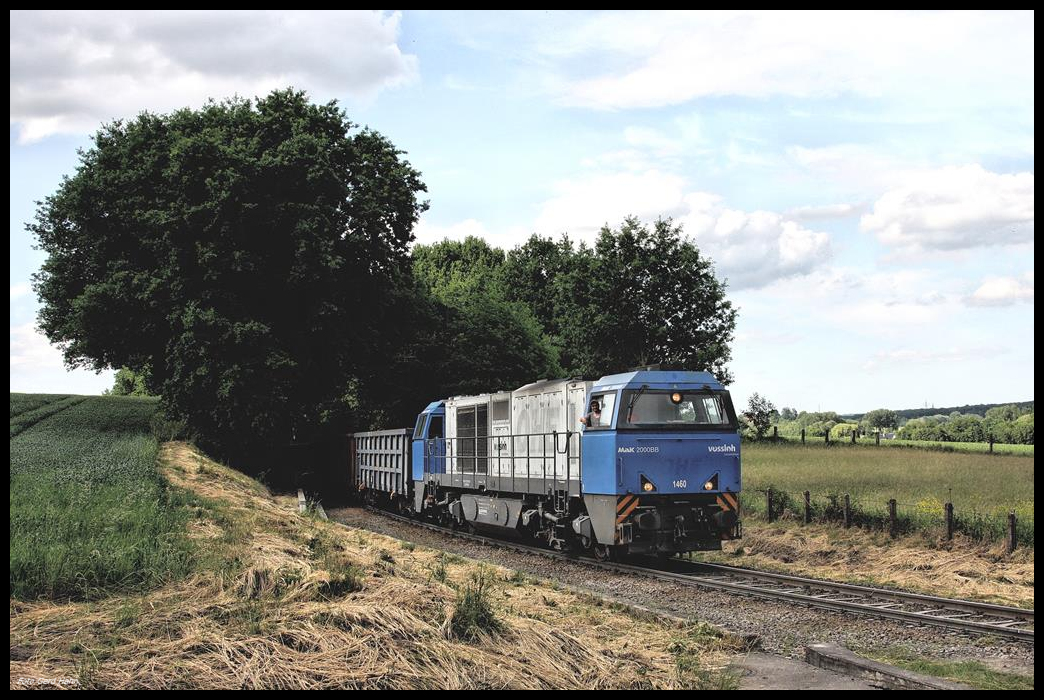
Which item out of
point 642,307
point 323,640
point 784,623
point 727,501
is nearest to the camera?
point 323,640

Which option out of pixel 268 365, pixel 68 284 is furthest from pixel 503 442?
pixel 68 284

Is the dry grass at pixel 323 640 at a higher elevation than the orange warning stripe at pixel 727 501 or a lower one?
lower

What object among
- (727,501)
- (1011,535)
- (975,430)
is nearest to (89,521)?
(727,501)

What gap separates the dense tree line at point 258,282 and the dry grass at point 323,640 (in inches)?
942

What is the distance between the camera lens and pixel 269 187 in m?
35.8

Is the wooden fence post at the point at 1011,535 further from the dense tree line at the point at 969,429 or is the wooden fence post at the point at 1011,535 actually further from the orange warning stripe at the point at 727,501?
the dense tree line at the point at 969,429

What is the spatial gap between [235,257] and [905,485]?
81.2ft

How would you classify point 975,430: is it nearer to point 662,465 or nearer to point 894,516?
point 894,516

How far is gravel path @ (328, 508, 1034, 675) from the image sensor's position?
1055 cm

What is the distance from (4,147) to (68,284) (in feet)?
114

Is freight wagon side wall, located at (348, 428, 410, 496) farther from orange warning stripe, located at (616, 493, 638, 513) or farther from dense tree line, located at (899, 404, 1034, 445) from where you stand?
dense tree line, located at (899, 404, 1034, 445)

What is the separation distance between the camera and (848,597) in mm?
14195

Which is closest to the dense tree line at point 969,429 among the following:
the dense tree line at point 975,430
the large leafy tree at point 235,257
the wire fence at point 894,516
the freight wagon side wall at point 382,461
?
the dense tree line at point 975,430

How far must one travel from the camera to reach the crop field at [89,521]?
35.4 feet
